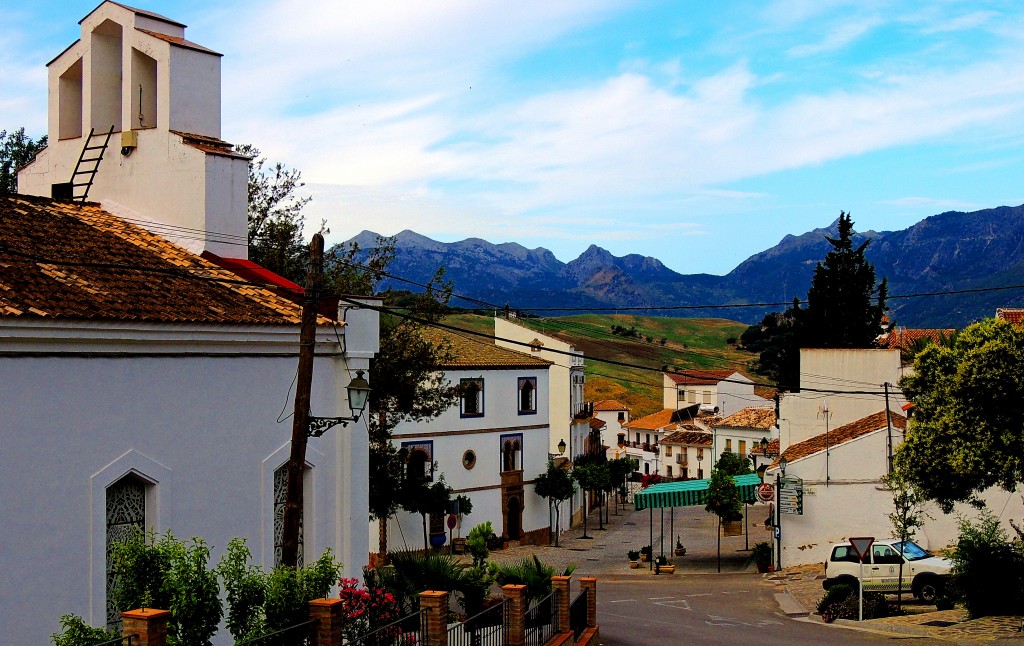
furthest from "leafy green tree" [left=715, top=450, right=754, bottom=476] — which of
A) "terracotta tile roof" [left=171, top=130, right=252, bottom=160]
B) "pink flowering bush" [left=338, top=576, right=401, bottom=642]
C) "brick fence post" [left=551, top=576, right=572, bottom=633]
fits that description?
"pink flowering bush" [left=338, top=576, right=401, bottom=642]

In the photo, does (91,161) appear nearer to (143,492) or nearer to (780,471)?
(143,492)

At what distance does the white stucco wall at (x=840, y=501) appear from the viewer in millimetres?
32969

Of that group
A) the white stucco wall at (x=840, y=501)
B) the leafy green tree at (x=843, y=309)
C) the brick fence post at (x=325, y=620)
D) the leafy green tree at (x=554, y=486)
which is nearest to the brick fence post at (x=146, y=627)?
the brick fence post at (x=325, y=620)

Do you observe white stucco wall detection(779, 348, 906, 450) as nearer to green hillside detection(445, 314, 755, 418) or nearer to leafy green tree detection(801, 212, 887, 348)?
leafy green tree detection(801, 212, 887, 348)

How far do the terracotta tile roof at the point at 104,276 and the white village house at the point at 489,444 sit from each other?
26995 mm

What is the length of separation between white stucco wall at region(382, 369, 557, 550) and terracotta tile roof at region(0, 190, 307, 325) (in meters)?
26.7

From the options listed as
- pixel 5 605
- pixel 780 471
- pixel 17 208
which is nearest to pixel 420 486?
pixel 780 471

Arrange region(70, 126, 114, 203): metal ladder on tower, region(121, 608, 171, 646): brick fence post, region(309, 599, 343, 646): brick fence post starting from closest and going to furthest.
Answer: region(121, 608, 171, 646): brick fence post
region(309, 599, 343, 646): brick fence post
region(70, 126, 114, 203): metal ladder on tower

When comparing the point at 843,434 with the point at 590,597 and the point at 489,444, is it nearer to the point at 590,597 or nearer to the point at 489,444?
the point at 590,597

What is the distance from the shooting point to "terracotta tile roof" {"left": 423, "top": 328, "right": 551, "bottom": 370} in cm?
4619

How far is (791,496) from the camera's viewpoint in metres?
33.0

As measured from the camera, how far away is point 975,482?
21.8m

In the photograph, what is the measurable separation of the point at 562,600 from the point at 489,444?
92.0ft

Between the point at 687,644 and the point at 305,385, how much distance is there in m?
12.5
